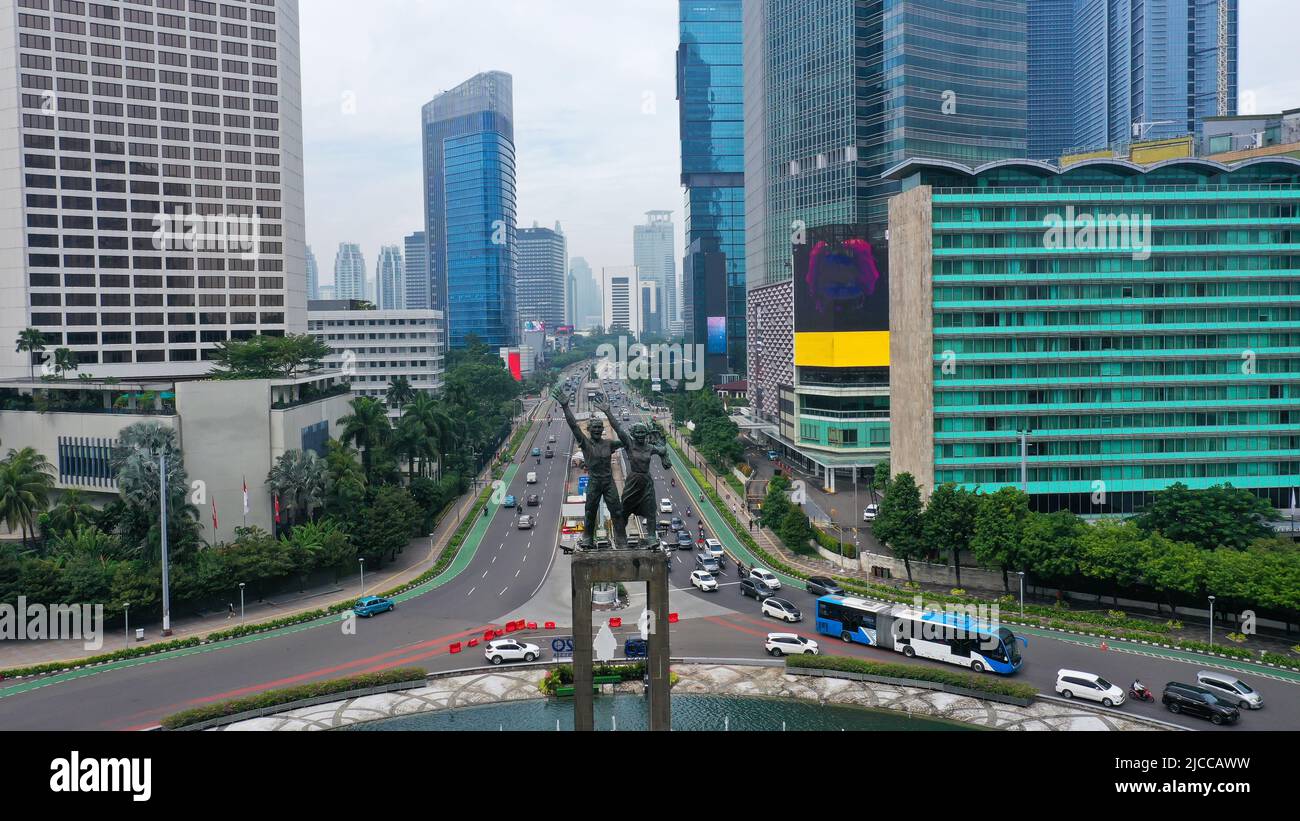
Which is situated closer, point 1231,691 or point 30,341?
point 1231,691

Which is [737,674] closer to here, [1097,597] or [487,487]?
[1097,597]

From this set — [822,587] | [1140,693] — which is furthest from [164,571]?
[1140,693]

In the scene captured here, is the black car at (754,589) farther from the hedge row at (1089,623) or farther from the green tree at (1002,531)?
the green tree at (1002,531)

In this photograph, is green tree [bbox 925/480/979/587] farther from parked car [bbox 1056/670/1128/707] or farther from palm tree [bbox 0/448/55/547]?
palm tree [bbox 0/448/55/547]

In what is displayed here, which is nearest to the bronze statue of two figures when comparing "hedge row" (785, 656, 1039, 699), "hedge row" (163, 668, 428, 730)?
"hedge row" (163, 668, 428, 730)

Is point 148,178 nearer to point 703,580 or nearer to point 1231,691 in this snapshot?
point 703,580

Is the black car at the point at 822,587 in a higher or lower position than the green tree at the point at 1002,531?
lower

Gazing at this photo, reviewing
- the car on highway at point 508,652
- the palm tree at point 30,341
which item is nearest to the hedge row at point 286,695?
the car on highway at point 508,652
